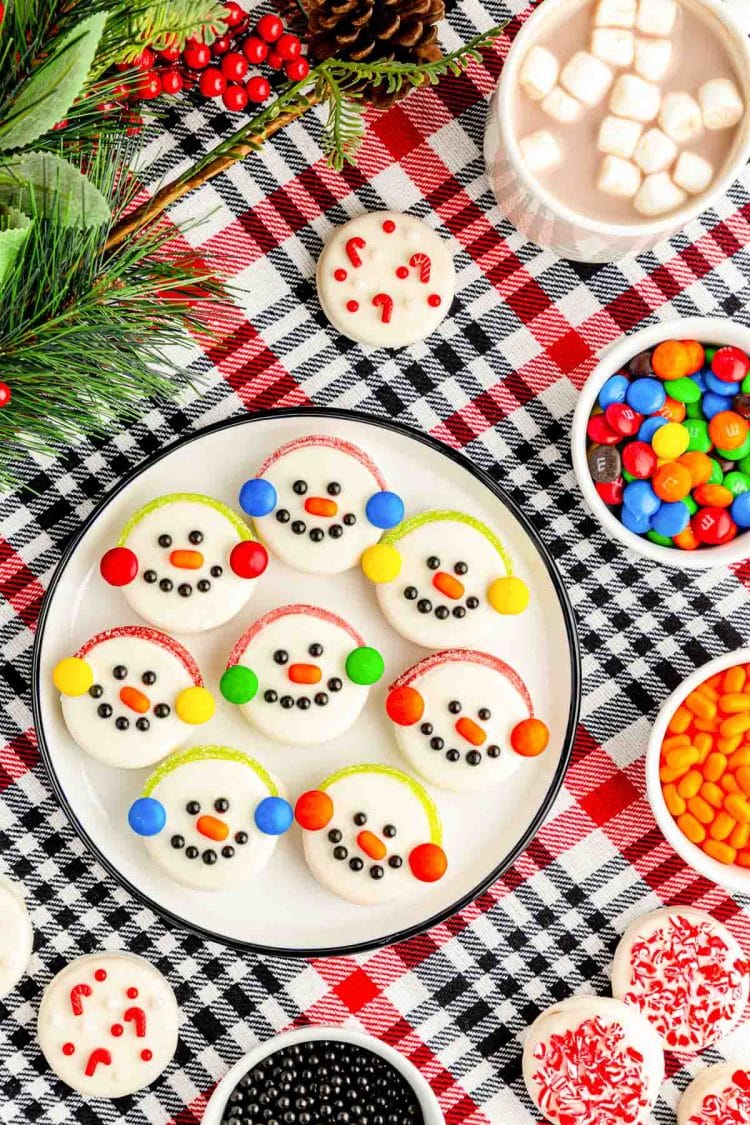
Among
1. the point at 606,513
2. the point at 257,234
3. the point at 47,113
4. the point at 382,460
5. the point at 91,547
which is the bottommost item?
the point at 606,513

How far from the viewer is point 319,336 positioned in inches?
50.4

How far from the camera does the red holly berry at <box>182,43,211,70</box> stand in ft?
3.66

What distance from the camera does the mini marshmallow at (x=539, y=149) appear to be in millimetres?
1087

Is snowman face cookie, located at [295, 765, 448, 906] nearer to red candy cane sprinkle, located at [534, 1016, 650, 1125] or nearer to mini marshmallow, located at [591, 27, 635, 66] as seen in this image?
red candy cane sprinkle, located at [534, 1016, 650, 1125]

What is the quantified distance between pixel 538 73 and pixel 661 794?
0.78 m

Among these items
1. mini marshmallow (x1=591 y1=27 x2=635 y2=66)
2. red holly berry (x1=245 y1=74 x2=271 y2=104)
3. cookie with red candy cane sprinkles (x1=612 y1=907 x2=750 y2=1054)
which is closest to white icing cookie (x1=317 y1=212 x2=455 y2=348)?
red holly berry (x1=245 y1=74 x2=271 y2=104)

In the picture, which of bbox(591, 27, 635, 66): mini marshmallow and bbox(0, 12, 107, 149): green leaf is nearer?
bbox(0, 12, 107, 149): green leaf

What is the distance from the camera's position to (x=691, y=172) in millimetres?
1092

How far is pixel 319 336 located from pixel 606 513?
40 cm

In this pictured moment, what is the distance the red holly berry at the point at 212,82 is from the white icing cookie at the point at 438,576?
0.52 metres

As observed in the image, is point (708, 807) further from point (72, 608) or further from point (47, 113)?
point (47, 113)

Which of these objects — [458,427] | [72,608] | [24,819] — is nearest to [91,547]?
[72,608]

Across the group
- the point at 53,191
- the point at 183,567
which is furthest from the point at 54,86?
the point at 183,567

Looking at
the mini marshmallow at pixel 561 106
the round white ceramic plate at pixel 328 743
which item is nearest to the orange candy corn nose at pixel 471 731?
the round white ceramic plate at pixel 328 743
